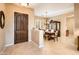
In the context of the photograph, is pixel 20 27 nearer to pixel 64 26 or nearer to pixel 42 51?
pixel 42 51

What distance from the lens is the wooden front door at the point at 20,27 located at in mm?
5949

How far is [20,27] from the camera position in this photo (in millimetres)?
6172

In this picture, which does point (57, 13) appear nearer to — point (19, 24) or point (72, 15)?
point (72, 15)

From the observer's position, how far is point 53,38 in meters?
6.72

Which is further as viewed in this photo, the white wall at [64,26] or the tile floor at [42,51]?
the white wall at [64,26]

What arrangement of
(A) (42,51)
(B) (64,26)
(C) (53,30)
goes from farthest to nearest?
1. (C) (53,30)
2. (B) (64,26)
3. (A) (42,51)

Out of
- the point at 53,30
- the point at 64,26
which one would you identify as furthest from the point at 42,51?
the point at 53,30

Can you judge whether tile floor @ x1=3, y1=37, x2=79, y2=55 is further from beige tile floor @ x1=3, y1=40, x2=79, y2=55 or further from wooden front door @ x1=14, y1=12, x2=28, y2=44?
wooden front door @ x1=14, y1=12, x2=28, y2=44

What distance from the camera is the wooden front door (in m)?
5.95

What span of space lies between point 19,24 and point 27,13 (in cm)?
93

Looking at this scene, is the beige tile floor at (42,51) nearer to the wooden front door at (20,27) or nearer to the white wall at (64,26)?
the white wall at (64,26)

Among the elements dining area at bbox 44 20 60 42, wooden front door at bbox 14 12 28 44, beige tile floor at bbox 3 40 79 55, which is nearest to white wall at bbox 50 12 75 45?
dining area at bbox 44 20 60 42

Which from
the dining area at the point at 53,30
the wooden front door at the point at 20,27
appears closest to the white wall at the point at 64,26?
the dining area at the point at 53,30
